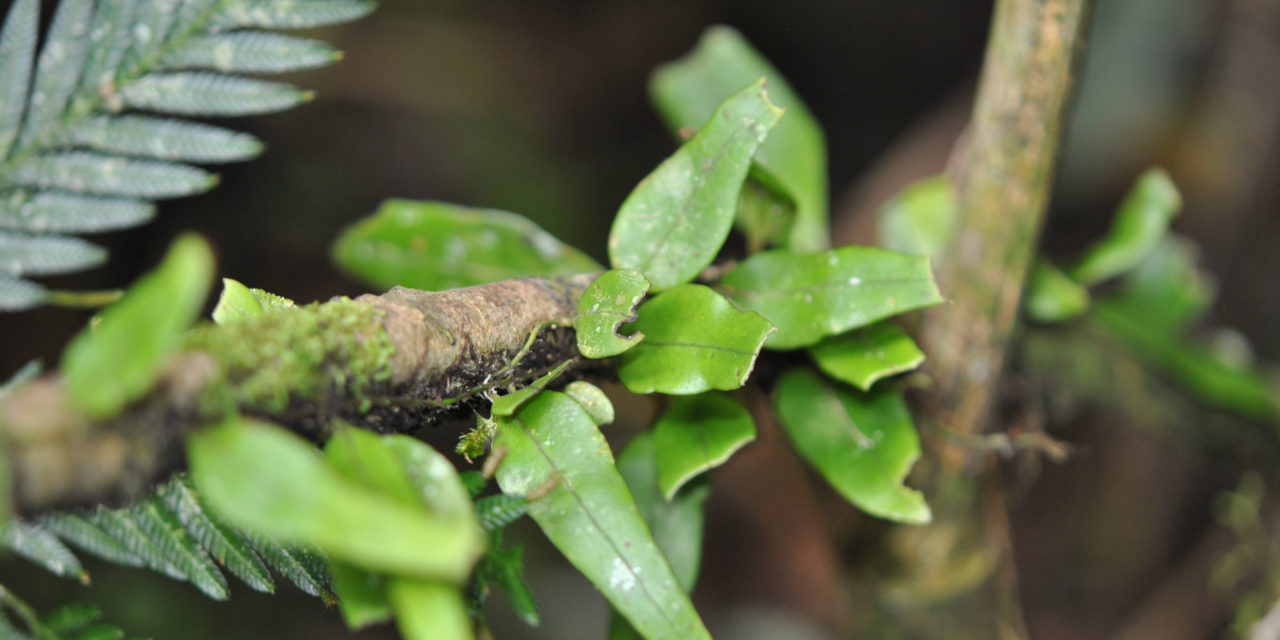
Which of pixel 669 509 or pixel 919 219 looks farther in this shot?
pixel 919 219

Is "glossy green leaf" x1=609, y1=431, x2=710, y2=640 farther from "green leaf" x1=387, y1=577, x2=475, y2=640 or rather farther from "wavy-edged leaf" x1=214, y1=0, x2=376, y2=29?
"wavy-edged leaf" x1=214, y1=0, x2=376, y2=29

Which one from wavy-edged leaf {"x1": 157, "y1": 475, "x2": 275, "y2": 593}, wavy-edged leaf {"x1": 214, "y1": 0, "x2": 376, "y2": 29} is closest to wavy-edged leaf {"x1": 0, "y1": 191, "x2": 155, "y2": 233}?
wavy-edged leaf {"x1": 214, "y1": 0, "x2": 376, "y2": 29}

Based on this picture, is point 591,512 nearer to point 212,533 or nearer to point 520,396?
point 520,396

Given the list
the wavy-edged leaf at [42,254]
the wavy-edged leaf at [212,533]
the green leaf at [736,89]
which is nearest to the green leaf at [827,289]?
the green leaf at [736,89]

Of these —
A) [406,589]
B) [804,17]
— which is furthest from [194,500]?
[804,17]

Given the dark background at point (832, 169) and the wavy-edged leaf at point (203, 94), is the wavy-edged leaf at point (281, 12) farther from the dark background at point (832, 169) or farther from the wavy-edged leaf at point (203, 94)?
the dark background at point (832, 169)

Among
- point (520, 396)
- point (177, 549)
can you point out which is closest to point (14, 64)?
point (177, 549)

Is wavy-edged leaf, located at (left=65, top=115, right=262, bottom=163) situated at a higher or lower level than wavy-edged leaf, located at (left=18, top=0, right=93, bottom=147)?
lower
